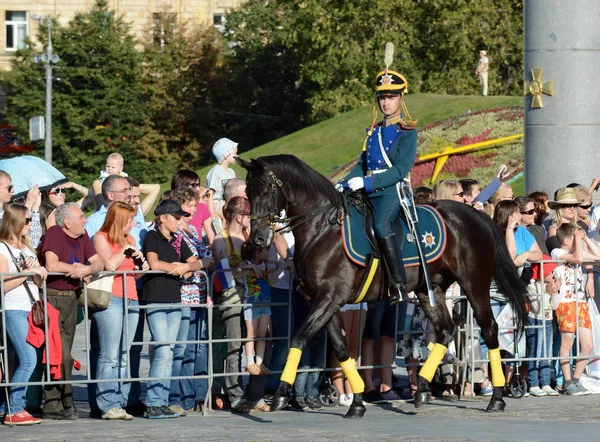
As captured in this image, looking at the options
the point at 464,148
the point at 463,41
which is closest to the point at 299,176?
the point at 464,148

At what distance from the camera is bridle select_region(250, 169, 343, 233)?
40.5 ft

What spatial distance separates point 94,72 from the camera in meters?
60.1

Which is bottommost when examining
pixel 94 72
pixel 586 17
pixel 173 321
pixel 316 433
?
pixel 316 433

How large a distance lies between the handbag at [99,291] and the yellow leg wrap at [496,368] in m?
3.58

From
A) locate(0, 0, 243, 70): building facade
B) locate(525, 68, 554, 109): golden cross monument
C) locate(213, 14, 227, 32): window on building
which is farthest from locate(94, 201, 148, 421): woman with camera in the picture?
locate(0, 0, 243, 70): building facade

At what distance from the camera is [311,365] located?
13.8 metres

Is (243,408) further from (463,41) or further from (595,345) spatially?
(463,41)

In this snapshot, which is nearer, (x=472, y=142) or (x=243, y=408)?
(x=243, y=408)

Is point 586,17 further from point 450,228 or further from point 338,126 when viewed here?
point 338,126

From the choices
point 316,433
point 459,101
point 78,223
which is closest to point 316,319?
point 316,433

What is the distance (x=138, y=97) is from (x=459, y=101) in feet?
72.1

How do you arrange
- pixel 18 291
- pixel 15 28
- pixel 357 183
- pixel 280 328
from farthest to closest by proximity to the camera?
pixel 15 28 < pixel 280 328 < pixel 357 183 < pixel 18 291

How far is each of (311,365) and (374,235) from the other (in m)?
1.68

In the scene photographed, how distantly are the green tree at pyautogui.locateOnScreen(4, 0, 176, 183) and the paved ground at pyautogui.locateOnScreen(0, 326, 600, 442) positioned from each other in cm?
4646
